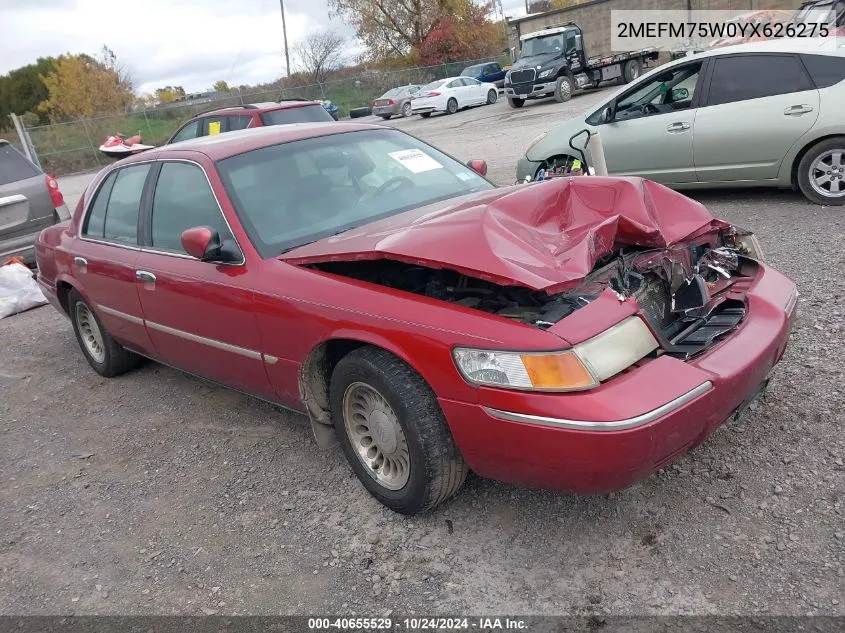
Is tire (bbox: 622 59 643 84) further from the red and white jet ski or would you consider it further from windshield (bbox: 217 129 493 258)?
windshield (bbox: 217 129 493 258)

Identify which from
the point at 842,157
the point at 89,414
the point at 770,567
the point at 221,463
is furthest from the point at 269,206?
the point at 842,157

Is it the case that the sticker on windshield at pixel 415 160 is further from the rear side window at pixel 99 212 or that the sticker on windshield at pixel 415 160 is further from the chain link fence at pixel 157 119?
the chain link fence at pixel 157 119

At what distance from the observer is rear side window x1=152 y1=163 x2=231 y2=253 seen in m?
3.61

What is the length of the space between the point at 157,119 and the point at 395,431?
37028 mm

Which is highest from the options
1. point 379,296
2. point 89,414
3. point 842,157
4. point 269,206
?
point 269,206

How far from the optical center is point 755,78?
6.52m

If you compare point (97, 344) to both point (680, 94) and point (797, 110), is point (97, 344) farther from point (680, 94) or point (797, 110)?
point (797, 110)

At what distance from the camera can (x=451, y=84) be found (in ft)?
92.6

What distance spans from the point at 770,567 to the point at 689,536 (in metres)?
0.30

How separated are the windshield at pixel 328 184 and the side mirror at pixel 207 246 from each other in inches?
5.4

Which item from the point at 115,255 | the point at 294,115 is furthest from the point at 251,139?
the point at 294,115

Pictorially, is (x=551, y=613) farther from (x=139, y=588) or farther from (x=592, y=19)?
(x=592, y=19)

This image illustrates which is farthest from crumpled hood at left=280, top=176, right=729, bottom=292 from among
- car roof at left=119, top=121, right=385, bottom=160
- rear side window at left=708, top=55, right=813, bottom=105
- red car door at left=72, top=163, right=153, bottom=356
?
rear side window at left=708, top=55, right=813, bottom=105

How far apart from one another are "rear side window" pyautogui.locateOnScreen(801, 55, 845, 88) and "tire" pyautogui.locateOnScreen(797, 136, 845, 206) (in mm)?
531
